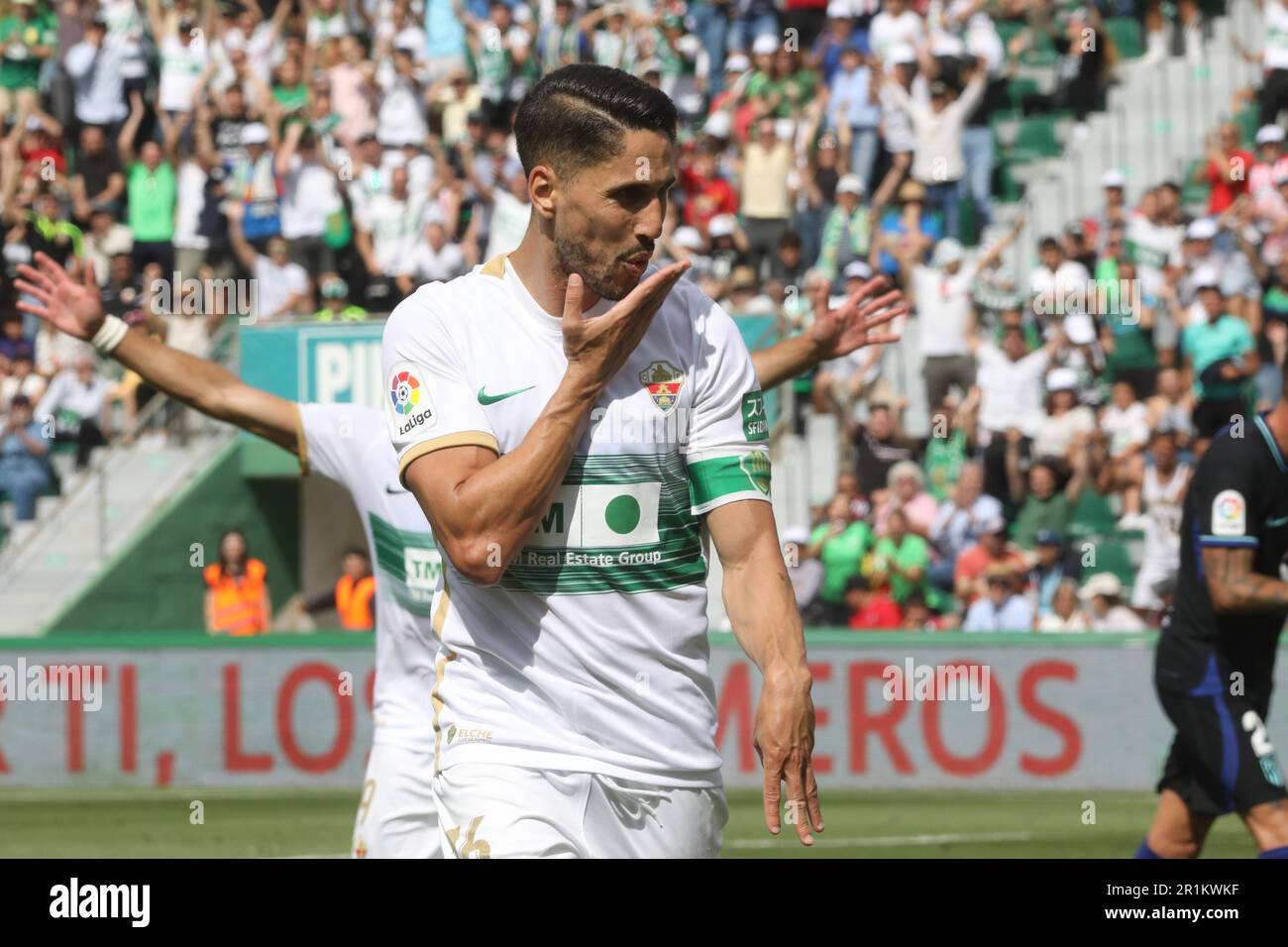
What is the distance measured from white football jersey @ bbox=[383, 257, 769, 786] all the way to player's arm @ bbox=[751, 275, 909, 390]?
5.37 ft

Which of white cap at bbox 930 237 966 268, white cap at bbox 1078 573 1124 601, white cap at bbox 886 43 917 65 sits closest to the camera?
white cap at bbox 1078 573 1124 601

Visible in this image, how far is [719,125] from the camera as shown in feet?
63.9

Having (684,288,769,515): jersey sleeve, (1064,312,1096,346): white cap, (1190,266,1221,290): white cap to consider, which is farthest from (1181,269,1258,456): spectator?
(684,288,769,515): jersey sleeve

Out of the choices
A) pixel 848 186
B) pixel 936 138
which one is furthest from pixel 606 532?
pixel 936 138

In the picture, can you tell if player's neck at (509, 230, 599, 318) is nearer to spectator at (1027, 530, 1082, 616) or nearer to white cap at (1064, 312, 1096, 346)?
spectator at (1027, 530, 1082, 616)

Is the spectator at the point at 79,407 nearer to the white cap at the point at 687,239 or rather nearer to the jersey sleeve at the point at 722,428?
the white cap at the point at 687,239

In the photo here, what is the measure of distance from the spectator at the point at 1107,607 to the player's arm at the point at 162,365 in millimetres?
9449

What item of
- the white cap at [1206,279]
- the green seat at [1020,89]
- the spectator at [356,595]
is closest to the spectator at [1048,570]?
the white cap at [1206,279]

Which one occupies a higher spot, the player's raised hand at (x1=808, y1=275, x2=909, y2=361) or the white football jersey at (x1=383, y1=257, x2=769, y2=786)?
the player's raised hand at (x1=808, y1=275, x2=909, y2=361)

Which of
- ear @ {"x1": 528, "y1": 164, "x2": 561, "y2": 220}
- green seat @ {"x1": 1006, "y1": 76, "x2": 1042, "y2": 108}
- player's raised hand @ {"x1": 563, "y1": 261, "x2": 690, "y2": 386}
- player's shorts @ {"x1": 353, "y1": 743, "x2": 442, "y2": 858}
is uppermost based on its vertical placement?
green seat @ {"x1": 1006, "y1": 76, "x2": 1042, "y2": 108}

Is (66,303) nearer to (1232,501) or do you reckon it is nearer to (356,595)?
(1232,501)

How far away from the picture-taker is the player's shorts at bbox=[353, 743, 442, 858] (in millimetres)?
6875

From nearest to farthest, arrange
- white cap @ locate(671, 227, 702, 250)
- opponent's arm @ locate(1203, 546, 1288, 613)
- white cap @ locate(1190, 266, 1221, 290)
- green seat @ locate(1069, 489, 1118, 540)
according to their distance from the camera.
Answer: opponent's arm @ locate(1203, 546, 1288, 613)
green seat @ locate(1069, 489, 1118, 540)
white cap @ locate(1190, 266, 1221, 290)
white cap @ locate(671, 227, 702, 250)
